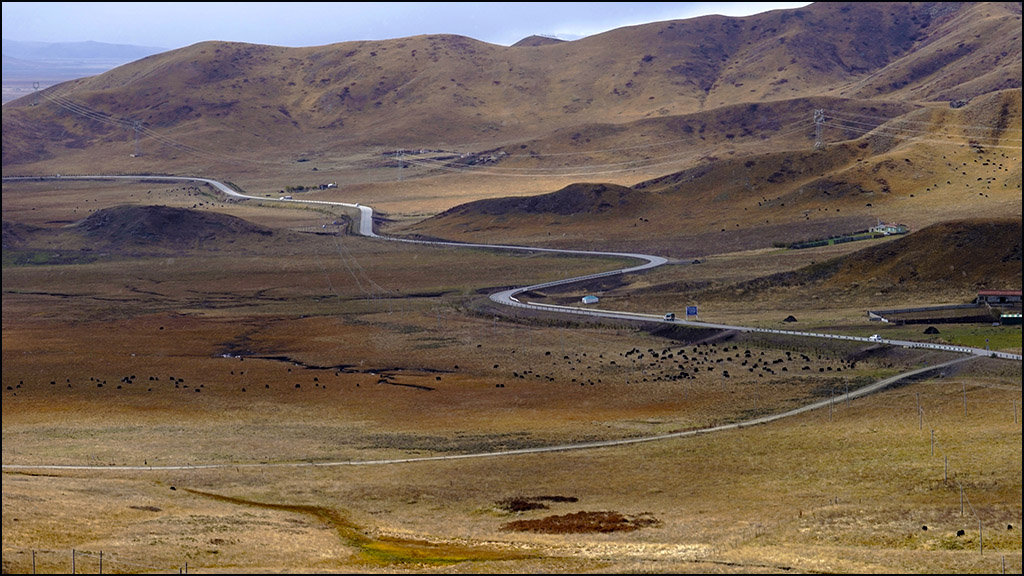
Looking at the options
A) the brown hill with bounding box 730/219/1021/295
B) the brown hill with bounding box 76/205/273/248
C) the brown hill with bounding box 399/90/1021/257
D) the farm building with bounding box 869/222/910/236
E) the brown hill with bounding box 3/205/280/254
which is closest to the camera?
the brown hill with bounding box 730/219/1021/295

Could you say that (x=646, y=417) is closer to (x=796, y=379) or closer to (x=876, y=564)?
(x=796, y=379)

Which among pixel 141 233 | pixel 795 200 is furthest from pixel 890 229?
pixel 141 233

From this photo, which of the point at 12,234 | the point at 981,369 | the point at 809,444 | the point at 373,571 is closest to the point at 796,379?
the point at 981,369

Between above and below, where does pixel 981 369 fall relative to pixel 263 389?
→ above

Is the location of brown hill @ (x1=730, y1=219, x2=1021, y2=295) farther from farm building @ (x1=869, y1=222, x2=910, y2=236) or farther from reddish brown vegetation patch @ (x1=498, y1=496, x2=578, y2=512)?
reddish brown vegetation patch @ (x1=498, y1=496, x2=578, y2=512)

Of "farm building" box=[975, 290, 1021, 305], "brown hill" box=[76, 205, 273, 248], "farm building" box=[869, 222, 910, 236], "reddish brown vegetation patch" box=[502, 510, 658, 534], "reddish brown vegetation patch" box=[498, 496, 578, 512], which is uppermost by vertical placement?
"farm building" box=[869, 222, 910, 236]

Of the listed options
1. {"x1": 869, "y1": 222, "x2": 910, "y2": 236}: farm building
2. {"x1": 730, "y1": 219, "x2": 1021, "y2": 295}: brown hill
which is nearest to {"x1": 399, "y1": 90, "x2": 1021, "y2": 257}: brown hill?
{"x1": 869, "y1": 222, "x2": 910, "y2": 236}: farm building

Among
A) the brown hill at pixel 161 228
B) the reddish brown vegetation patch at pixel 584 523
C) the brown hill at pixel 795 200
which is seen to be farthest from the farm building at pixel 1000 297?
the brown hill at pixel 161 228
